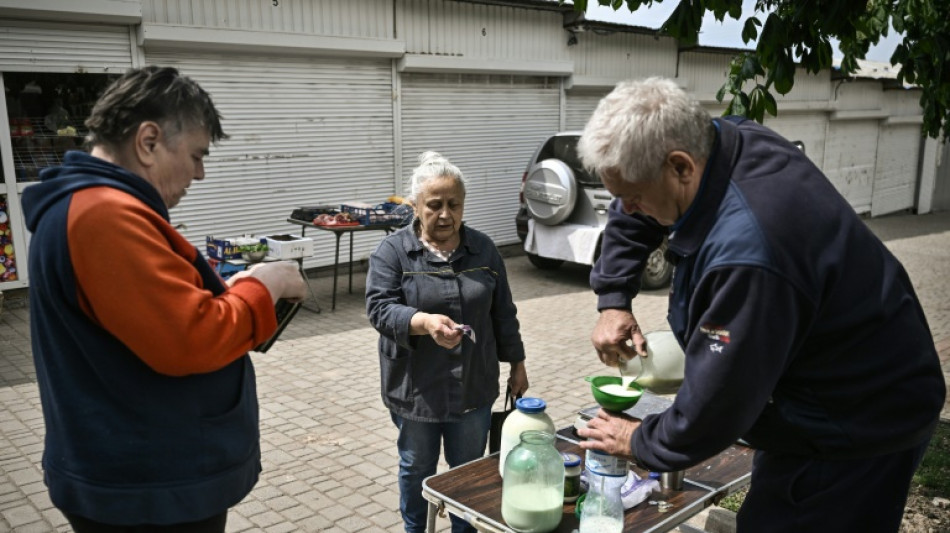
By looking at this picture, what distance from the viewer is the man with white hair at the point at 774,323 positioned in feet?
5.77

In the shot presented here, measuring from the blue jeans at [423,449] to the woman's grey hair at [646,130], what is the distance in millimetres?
1699

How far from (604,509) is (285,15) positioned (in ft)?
28.3

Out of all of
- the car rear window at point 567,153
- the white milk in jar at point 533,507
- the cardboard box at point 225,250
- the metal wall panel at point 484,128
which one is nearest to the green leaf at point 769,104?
the white milk in jar at point 533,507

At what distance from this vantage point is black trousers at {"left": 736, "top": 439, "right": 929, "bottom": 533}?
1996 millimetres

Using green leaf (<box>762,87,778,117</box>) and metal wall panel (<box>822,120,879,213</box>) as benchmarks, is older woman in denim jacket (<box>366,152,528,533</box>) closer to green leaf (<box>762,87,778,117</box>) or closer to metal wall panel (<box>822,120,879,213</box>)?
green leaf (<box>762,87,778,117</box>)

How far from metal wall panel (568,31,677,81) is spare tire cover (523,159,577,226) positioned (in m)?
4.00

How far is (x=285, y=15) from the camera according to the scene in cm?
941

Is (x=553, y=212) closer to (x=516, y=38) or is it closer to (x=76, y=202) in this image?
(x=516, y=38)

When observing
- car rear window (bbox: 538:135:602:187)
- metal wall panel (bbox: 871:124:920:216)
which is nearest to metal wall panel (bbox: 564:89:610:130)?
car rear window (bbox: 538:135:602:187)

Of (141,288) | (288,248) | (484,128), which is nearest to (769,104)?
(141,288)

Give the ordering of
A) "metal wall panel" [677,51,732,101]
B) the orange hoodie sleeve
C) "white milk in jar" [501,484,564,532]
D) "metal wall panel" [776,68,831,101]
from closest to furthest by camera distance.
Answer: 1. the orange hoodie sleeve
2. "white milk in jar" [501,484,564,532]
3. "metal wall panel" [677,51,732,101]
4. "metal wall panel" [776,68,831,101]

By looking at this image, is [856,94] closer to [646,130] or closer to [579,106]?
[579,106]

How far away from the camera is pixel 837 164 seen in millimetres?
18859

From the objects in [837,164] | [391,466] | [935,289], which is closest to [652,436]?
[391,466]
